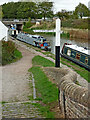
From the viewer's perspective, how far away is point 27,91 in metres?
9.70

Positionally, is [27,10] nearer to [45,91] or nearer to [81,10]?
[81,10]

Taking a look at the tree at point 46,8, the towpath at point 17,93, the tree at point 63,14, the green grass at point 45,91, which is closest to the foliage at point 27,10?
the tree at point 46,8

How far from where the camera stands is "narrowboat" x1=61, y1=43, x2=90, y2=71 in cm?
1620

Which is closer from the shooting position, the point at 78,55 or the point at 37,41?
the point at 78,55

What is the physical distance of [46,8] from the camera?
57.4m

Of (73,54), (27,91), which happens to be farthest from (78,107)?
(73,54)

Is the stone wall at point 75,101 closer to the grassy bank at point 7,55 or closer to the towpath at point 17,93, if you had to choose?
the towpath at point 17,93

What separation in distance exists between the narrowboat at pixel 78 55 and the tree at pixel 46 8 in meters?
38.4

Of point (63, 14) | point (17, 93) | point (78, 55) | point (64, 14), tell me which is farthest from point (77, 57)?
point (64, 14)

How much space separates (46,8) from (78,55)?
1641 inches

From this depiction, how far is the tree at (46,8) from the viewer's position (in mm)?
56938

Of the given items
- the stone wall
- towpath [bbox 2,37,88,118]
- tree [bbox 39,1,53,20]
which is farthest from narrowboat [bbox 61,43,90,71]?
tree [bbox 39,1,53,20]

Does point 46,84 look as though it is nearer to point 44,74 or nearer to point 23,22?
point 44,74

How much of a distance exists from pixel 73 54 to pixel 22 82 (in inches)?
319
